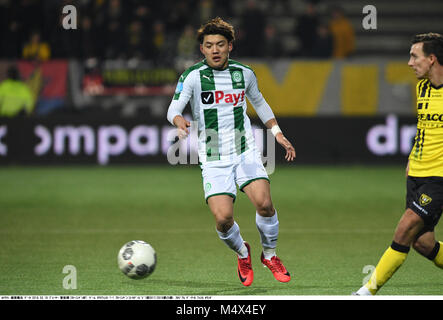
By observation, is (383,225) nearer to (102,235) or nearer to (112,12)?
(102,235)

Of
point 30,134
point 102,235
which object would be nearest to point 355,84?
point 30,134

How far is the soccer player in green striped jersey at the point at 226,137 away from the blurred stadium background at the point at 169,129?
499mm

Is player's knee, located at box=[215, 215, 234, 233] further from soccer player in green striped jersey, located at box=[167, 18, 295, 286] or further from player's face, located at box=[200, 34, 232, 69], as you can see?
player's face, located at box=[200, 34, 232, 69]

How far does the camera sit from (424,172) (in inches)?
226

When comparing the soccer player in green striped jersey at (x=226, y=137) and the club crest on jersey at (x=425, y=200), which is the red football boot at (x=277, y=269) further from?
the club crest on jersey at (x=425, y=200)

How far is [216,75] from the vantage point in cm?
664

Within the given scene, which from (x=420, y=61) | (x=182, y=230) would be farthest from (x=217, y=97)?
(x=182, y=230)

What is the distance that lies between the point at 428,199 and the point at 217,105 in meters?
1.94

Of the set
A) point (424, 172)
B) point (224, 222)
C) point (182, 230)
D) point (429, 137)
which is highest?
point (429, 137)

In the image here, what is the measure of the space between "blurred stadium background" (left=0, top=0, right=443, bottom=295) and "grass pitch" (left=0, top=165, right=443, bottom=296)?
37 millimetres

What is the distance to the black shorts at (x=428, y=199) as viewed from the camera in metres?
5.61

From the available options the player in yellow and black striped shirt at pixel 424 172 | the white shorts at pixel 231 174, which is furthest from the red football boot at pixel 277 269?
the player in yellow and black striped shirt at pixel 424 172

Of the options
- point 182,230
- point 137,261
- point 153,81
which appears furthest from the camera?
point 153,81

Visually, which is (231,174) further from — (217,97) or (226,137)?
(217,97)
